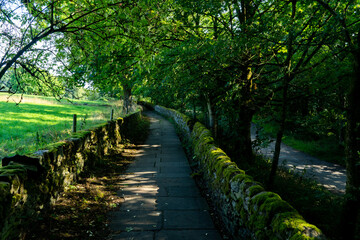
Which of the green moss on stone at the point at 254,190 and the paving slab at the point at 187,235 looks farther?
the paving slab at the point at 187,235

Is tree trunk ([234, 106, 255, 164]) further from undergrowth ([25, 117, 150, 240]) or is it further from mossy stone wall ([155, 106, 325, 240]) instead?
undergrowth ([25, 117, 150, 240])

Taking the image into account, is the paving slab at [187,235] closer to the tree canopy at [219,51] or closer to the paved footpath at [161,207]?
the paved footpath at [161,207]

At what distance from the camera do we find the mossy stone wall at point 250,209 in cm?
228

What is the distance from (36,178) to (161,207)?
2.42 meters

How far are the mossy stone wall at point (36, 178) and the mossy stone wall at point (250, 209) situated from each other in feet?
9.94

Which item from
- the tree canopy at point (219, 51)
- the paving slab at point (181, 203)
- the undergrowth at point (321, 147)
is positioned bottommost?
the paving slab at point (181, 203)

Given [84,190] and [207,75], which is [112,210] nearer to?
[84,190]

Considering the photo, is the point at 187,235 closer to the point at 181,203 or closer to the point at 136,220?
the point at 136,220

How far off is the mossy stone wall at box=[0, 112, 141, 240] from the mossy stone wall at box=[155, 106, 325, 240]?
9.94 ft

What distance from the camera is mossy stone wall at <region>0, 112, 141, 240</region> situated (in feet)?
9.41

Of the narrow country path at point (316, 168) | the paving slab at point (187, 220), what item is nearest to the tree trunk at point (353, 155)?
the paving slab at point (187, 220)

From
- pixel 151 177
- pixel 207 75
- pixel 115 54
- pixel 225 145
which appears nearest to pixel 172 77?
pixel 207 75

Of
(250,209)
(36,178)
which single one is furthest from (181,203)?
(36,178)

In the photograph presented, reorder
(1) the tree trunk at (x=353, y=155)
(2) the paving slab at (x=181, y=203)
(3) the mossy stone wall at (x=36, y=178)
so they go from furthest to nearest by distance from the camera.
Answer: (2) the paving slab at (x=181, y=203)
(1) the tree trunk at (x=353, y=155)
(3) the mossy stone wall at (x=36, y=178)
